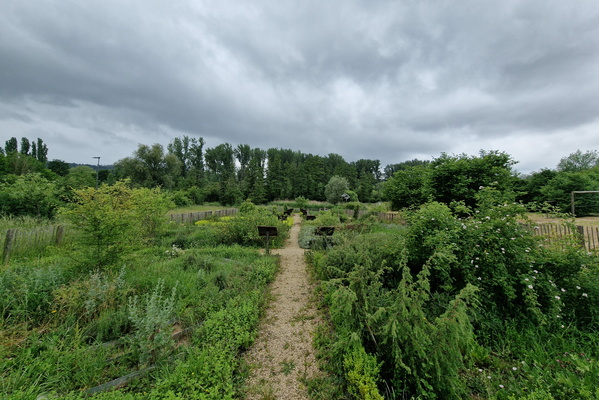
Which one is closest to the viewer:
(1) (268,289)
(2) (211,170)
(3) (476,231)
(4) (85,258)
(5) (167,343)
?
→ (5) (167,343)

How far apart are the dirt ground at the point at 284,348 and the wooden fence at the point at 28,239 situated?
7107 millimetres

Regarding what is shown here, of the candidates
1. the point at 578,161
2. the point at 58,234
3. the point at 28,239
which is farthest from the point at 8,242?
the point at 578,161

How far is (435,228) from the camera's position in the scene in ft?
12.1

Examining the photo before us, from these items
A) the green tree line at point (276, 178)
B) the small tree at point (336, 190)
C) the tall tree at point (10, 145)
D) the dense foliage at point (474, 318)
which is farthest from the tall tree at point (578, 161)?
the tall tree at point (10, 145)

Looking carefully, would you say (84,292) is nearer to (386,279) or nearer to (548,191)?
(386,279)

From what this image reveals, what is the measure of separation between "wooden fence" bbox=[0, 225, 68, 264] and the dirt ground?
711 cm

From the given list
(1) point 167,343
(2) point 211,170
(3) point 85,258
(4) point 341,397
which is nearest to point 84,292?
(3) point 85,258

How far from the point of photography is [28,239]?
250 inches

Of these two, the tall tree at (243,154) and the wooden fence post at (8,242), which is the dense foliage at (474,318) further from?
the tall tree at (243,154)

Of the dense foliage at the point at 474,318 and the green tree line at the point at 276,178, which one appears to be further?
the green tree line at the point at 276,178

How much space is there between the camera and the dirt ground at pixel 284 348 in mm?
2342

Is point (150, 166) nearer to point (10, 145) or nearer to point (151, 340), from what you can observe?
point (151, 340)

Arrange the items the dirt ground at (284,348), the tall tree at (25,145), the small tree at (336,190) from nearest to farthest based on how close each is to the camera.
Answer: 1. the dirt ground at (284,348)
2. the small tree at (336,190)
3. the tall tree at (25,145)

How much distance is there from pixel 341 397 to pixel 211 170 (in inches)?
2316
